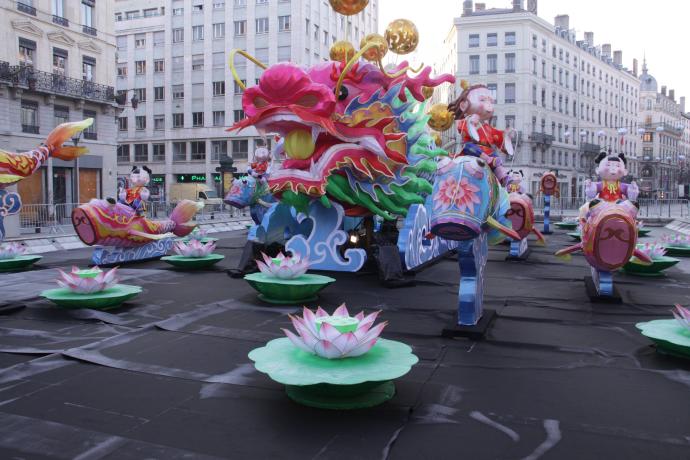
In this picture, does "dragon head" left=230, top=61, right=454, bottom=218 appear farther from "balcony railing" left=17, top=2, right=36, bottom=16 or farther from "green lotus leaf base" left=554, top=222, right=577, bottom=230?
"balcony railing" left=17, top=2, right=36, bottom=16

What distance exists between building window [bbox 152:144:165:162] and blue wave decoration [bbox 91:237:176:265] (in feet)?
114

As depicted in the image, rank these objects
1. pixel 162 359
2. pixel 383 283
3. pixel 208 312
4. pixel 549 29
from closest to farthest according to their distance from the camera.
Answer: pixel 162 359, pixel 208 312, pixel 383 283, pixel 549 29

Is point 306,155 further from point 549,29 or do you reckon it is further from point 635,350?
point 549,29

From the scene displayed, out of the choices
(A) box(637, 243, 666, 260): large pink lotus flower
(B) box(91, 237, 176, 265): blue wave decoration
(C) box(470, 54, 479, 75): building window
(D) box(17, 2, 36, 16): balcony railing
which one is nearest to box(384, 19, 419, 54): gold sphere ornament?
(A) box(637, 243, 666, 260): large pink lotus flower

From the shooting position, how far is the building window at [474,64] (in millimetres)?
47219

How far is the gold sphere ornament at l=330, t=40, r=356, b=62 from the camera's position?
9688 millimetres

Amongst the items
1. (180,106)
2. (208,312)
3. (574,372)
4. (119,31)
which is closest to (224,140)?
(180,106)

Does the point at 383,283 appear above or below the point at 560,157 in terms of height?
below

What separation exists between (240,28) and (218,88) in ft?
15.4

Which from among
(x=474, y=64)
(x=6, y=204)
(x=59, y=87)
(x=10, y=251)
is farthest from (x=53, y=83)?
(x=474, y=64)

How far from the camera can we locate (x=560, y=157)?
51.6 meters

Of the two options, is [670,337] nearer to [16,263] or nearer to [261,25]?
[16,263]

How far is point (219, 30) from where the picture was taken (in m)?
43.5

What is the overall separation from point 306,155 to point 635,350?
5.28 m
